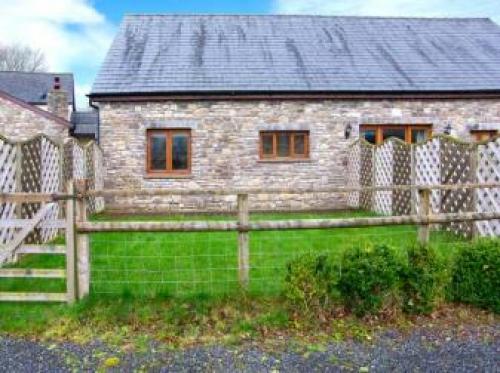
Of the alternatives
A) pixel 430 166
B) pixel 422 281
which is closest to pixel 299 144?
pixel 430 166

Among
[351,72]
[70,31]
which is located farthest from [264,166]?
[70,31]

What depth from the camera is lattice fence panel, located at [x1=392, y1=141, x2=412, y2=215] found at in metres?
10.1

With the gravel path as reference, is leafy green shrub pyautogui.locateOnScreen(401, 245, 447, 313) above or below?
above

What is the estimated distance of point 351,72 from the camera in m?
14.6

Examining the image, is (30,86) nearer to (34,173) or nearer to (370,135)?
(370,135)

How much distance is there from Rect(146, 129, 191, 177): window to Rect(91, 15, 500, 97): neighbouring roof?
1.23m

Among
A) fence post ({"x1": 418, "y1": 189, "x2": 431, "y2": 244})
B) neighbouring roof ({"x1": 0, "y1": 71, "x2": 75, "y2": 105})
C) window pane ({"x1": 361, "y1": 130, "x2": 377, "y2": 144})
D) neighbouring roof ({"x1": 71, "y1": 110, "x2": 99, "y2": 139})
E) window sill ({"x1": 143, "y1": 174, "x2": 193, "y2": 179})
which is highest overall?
neighbouring roof ({"x1": 0, "y1": 71, "x2": 75, "y2": 105})

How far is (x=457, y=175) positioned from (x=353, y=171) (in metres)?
5.03

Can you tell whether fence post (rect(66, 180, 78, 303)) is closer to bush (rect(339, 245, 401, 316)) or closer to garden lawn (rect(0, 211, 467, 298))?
garden lawn (rect(0, 211, 467, 298))

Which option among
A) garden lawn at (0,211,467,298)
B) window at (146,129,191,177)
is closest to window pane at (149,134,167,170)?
window at (146,129,191,177)

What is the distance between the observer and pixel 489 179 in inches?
299

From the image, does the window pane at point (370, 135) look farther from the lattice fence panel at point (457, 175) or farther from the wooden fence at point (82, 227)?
the wooden fence at point (82, 227)

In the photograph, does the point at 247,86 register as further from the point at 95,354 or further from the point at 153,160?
the point at 95,354

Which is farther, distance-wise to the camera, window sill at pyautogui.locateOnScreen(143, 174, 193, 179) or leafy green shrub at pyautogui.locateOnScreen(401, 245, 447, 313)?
window sill at pyautogui.locateOnScreen(143, 174, 193, 179)
